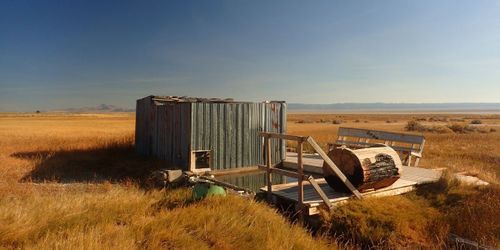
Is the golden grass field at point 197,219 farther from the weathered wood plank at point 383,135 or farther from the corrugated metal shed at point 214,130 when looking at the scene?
the weathered wood plank at point 383,135

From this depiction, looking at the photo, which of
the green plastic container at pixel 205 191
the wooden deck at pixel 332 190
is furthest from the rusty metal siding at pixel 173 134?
the green plastic container at pixel 205 191

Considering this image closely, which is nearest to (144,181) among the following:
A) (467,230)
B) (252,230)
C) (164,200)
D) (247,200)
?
(164,200)

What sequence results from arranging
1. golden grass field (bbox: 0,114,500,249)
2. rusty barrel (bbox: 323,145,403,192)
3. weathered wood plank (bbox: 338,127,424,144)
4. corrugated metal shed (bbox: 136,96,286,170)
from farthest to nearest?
weathered wood plank (bbox: 338,127,424,144) → corrugated metal shed (bbox: 136,96,286,170) → rusty barrel (bbox: 323,145,403,192) → golden grass field (bbox: 0,114,500,249)

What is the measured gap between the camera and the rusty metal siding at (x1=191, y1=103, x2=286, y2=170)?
1222cm

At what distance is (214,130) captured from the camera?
41.1 ft

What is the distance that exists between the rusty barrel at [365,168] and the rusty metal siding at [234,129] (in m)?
4.22

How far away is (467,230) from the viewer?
7.58 metres

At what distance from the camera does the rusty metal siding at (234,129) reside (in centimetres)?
1222

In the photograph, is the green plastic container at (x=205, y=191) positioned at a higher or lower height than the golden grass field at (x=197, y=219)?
higher

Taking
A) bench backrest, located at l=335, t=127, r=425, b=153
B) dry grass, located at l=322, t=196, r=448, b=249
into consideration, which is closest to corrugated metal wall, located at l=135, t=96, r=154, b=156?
bench backrest, located at l=335, t=127, r=425, b=153

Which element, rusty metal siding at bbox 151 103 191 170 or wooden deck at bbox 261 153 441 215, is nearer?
wooden deck at bbox 261 153 441 215

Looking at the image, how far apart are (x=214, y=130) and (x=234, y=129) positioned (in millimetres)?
761

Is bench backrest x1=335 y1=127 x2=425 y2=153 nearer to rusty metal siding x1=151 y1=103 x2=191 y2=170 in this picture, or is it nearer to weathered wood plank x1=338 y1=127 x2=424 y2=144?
weathered wood plank x1=338 y1=127 x2=424 y2=144

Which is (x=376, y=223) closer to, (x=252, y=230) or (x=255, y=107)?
(x=252, y=230)
